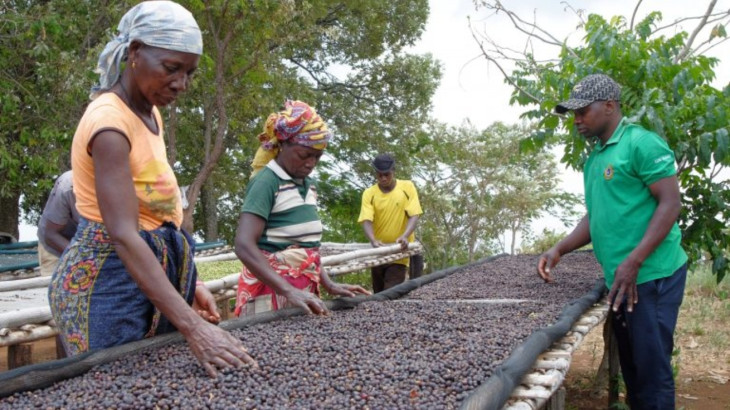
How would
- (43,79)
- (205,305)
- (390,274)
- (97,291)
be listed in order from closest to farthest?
(97,291) < (205,305) < (390,274) < (43,79)

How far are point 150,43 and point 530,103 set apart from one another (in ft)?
12.6

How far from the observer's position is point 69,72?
24.9 ft

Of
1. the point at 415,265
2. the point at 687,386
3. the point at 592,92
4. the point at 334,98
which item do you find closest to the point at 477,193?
the point at 334,98

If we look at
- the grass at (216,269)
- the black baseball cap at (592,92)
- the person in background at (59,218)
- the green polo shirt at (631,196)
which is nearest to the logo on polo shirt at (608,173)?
the green polo shirt at (631,196)

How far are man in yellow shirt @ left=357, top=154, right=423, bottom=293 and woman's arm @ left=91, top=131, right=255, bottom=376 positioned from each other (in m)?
4.41

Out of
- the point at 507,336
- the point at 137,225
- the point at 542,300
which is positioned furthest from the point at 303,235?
the point at 542,300

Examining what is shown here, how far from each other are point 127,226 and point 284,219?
105 centimetres

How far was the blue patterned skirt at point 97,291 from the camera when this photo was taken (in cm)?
171

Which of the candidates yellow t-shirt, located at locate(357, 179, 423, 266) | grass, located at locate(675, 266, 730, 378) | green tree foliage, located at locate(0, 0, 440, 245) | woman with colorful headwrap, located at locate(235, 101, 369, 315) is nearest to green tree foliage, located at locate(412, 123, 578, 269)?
green tree foliage, located at locate(0, 0, 440, 245)

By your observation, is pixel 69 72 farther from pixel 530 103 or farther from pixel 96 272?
pixel 96 272

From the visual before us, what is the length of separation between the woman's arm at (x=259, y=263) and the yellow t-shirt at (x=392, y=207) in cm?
358

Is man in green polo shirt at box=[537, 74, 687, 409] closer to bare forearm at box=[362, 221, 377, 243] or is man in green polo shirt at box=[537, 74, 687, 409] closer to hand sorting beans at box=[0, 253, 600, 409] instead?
hand sorting beans at box=[0, 253, 600, 409]

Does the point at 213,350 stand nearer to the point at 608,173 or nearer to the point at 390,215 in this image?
the point at 608,173

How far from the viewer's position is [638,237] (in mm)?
2785
